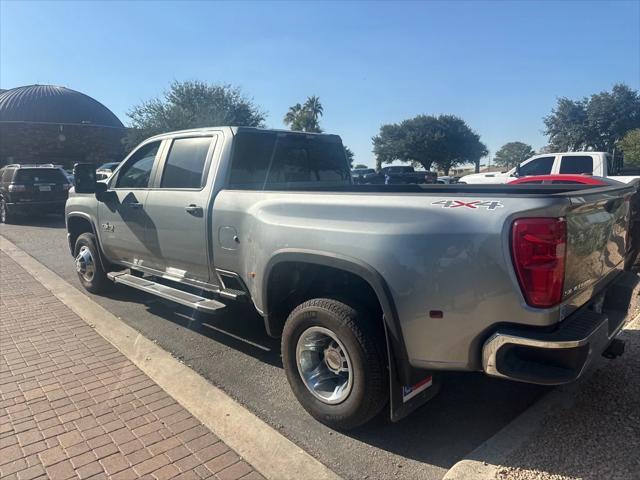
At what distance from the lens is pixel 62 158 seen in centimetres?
4459

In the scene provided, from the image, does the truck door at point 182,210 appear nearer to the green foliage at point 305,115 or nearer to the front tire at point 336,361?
the front tire at point 336,361

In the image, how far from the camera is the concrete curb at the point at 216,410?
2847mm

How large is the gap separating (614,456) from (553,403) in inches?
24.2

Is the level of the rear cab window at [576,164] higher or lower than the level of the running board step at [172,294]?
higher

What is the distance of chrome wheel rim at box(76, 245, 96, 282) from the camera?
21.0 ft

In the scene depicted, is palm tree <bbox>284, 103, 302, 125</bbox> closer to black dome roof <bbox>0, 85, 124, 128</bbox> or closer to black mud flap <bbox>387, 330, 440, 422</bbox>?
black dome roof <bbox>0, 85, 124, 128</bbox>

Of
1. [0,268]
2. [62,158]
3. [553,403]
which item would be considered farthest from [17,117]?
[553,403]

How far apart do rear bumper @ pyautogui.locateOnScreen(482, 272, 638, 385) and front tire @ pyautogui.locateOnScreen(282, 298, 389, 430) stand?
0.69 metres

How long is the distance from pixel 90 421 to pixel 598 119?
134 ft

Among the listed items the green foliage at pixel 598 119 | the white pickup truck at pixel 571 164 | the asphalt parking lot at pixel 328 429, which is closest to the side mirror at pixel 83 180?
the asphalt parking lot at pixel 328 429

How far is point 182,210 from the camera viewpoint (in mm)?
4430

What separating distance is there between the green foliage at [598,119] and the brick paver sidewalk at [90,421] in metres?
39.5

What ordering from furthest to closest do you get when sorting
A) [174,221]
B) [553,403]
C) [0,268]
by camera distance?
[0,268] → [174,221] → [553,403]

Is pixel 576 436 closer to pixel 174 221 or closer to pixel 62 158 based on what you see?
pixel 174 221
